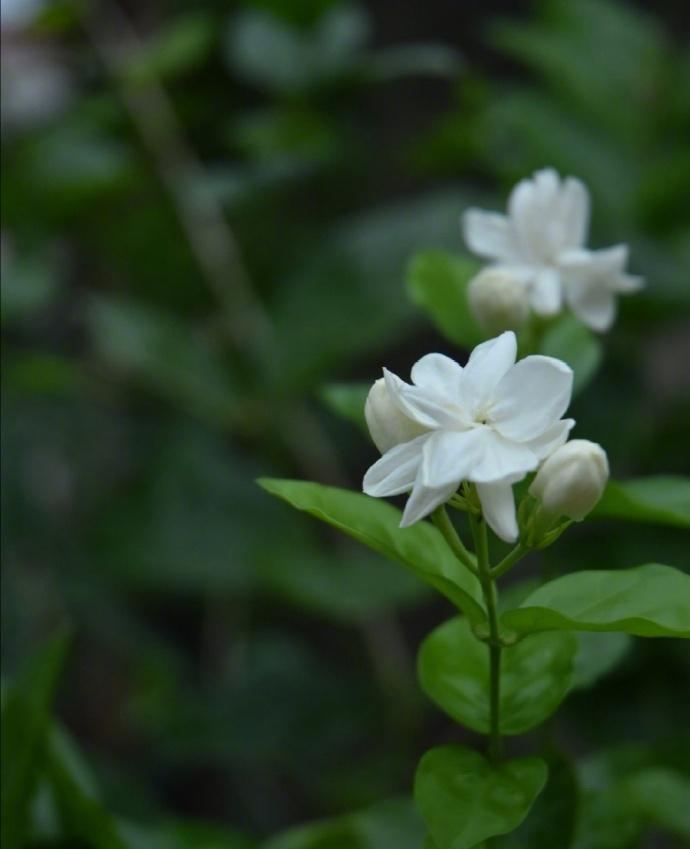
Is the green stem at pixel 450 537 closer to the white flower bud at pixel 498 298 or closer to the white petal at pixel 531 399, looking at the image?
the white petal at pixel 531 399

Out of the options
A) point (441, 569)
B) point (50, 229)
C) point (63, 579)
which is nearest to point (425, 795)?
point (441, 569)

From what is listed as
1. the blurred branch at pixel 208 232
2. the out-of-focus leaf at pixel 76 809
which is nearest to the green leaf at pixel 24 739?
the out-of-focus leaf at pixel 76 809

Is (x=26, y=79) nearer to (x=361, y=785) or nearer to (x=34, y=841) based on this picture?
(x=361, y=785)

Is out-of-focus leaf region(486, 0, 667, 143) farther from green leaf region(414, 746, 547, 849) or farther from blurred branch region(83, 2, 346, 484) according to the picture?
green leaf region(414, 746, 547, 849)

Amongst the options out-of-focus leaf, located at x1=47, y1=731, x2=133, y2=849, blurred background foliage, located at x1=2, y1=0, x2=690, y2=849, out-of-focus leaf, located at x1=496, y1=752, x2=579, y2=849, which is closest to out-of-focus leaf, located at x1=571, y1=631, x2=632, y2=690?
out-of-focus leaf, located at x1=496, y1=752, x2=579, y2=849

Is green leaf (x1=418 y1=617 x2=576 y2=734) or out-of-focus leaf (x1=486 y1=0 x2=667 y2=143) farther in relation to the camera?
out-of-focus leaf (x1=486 y1=0 x2=667 y2=143)

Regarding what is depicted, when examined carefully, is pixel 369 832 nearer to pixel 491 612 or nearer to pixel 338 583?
pixel 491 612

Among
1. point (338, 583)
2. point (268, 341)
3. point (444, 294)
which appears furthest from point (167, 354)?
point (444, 294)
